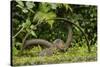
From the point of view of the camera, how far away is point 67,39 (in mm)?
2521

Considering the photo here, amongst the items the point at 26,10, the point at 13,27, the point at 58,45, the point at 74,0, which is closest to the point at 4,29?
the point at 13,27

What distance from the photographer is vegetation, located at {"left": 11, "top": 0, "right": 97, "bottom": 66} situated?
2324mm

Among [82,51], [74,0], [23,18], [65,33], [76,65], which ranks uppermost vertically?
[74,0]

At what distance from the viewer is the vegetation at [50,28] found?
2324 mm

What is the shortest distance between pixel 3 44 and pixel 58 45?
0.60 meters

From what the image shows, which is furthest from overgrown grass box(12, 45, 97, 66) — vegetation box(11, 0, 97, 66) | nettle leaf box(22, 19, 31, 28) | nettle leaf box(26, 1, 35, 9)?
nettle leaf box(26, 1, 35, 9)

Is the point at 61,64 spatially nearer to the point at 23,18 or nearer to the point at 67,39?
the point at 67,39

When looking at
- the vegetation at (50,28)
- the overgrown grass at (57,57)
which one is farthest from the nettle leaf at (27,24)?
the overgrown grass at (57,57)

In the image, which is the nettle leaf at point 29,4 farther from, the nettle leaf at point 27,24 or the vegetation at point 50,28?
the nettle leaf at point 27,24

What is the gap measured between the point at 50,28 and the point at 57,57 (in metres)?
0.33

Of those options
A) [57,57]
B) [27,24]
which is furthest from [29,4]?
[57,57]

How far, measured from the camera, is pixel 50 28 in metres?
2.45

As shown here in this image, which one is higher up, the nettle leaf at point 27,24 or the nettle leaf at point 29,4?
the nettle leaf at point 29,4

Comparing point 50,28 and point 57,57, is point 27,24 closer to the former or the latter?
point 50,28
